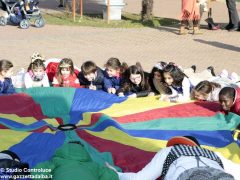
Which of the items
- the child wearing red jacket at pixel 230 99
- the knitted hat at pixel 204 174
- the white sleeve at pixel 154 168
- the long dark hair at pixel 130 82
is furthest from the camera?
the long dark hair at pixel 130 82

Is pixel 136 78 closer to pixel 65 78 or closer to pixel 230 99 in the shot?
pixel 65 78

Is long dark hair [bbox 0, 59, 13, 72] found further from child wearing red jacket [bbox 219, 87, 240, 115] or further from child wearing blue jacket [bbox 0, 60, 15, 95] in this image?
child wearing red jacket [bbox 219, 87, 240, 115]

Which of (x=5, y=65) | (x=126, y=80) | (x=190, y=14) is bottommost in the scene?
(x=126, y=80)

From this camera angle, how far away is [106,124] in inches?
187

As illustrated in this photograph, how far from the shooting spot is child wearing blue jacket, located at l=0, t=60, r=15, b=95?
224 inches

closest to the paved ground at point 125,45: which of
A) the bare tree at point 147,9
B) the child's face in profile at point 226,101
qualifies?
the bare tree at point 147,9

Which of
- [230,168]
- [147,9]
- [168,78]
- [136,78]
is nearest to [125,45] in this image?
[147,9]

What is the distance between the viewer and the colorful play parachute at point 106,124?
13.9ft

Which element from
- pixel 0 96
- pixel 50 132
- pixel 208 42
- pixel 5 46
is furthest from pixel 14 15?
pixel 50 132

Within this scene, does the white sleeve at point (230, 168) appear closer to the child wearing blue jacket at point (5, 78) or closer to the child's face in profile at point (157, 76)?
the child's face in profile at point (157, 76)

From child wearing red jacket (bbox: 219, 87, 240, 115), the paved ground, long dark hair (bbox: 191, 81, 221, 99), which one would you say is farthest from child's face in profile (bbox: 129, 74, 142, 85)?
the paved ground

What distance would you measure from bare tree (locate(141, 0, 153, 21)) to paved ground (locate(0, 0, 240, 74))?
1046 mm

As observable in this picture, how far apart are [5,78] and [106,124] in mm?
1707

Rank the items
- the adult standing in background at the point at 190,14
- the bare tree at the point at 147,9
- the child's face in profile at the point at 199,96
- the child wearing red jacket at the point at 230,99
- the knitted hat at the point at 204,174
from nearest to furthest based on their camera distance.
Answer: the knitted hat at the point at 204,174 < the child wearing red jacket at the point at 230,99 < the child's face in profile at the point at 199,96 < the adult standing in background at the point at 190,14 < the bare tree at the point at 147,9
